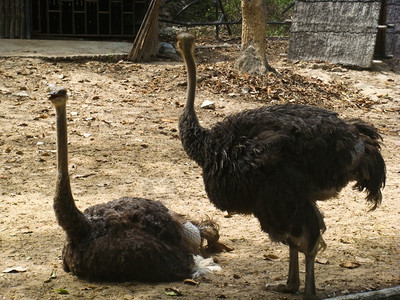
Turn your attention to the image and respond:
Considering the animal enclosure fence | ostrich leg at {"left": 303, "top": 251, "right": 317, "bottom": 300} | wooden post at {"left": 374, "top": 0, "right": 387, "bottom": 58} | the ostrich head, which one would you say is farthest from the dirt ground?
the animal enclosure fence

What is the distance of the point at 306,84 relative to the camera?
11406 millimetres

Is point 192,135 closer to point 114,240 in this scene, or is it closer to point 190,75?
point 190,75

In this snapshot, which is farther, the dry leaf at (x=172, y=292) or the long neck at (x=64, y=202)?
the long neck at (x=64, y=202)

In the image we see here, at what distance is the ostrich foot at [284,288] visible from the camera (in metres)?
4.81

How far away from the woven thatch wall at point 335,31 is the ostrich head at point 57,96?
9254 millimetres

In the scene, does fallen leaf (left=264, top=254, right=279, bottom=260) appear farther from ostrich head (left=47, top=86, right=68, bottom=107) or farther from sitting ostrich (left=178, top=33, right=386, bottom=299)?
ostrich head (left=47, top=86, right=68, bottom=107)

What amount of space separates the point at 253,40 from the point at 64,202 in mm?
7447

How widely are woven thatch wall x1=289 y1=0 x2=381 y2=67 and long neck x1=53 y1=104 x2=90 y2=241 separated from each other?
30.2 feet

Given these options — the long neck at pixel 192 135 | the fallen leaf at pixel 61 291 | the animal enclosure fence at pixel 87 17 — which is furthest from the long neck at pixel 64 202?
the animal enclosure fence at pixel 87 17

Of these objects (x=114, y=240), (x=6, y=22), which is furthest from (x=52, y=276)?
(x=6, y=22)

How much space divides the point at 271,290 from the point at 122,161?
330 cm

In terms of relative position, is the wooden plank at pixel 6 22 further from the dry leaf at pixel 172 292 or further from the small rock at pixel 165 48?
the dry leaf at pixel 172 292

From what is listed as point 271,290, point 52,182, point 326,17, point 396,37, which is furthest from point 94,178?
point 396,37

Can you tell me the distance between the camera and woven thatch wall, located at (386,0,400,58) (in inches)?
538
